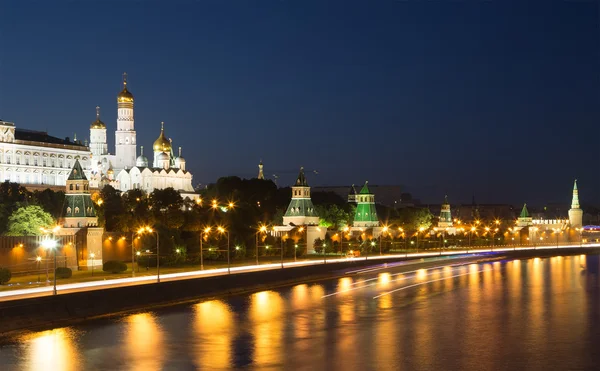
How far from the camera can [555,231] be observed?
168750 millimetres

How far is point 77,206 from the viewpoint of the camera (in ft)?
211

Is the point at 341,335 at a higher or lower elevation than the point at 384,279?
lower

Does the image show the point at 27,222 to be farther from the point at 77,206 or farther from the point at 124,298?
the point at 124,298

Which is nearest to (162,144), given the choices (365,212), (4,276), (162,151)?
(162,151)

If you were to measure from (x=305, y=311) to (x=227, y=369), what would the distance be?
40.1ft

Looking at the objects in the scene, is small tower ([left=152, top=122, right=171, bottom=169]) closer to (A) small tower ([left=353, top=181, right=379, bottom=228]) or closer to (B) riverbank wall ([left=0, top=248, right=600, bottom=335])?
(A) small tower ([left=353, top=181, right=379, bottom=228])

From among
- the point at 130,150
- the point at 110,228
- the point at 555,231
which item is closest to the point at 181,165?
the point at 130,150

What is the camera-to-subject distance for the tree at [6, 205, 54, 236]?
72.4 metres

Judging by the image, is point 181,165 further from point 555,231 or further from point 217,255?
point 217,255

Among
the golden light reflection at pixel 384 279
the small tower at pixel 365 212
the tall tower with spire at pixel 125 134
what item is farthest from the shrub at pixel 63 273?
the tall tower with spire at pixel 125 134

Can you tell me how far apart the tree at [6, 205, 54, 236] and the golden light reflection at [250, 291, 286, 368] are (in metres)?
38.7

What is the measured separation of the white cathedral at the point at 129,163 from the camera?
15862cm

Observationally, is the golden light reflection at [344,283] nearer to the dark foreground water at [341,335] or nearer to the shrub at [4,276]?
the dark foreground water at [341,335]

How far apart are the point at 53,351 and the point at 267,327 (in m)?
6.86
